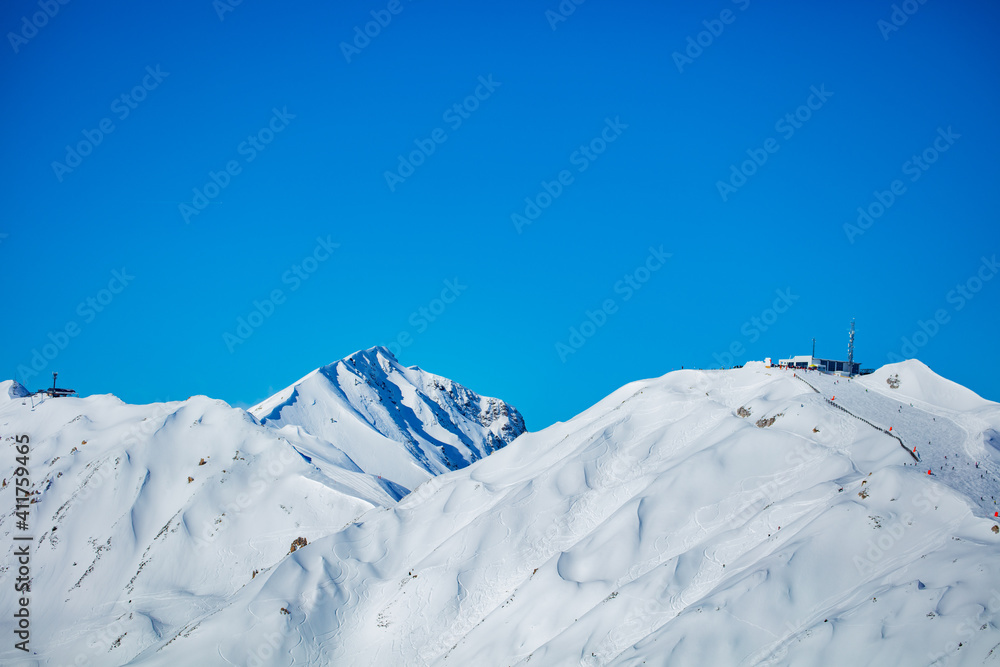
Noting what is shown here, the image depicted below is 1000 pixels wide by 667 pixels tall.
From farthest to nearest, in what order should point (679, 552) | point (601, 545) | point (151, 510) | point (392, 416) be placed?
1. point (392, 416)
2. point (151, 510)
3. point (601, 545)
4. point (679, 552)

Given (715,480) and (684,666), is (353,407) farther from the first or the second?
(684,666)

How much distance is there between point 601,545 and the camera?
4488 centimetres

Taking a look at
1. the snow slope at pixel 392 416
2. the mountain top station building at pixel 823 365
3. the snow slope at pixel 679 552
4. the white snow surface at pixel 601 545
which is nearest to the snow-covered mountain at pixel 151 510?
the white snow surface at pixel 601 545

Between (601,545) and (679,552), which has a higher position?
(601,545)

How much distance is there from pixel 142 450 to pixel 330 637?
113 feet

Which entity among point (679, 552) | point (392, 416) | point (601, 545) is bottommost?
point (679, 552)

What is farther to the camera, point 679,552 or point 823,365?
point 823,365

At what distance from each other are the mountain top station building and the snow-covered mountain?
122 ft

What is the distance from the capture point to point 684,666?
1242 inches

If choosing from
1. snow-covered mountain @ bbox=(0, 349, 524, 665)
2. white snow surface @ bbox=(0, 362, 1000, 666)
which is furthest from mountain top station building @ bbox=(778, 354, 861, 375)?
snow-covered mountain @ bbox=(0, 349, 524, 665)

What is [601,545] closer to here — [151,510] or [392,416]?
[151,510]

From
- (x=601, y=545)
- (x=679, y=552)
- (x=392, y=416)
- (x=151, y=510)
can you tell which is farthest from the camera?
(x=392, y=416)

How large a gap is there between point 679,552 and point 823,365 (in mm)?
33967

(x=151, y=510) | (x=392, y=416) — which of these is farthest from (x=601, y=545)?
(x=392, y=416)
